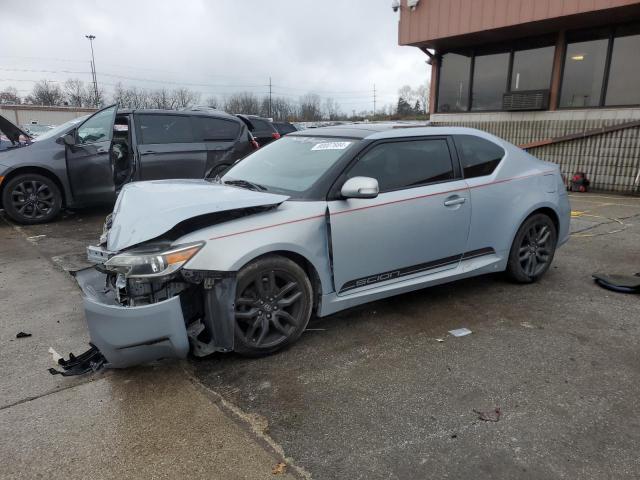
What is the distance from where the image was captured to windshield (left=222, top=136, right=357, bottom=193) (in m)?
3.63

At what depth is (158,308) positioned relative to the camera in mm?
2693

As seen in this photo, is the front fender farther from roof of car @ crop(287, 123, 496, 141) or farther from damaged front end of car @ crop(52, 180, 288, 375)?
roof of car @ crop(287, 123, 496, 141)

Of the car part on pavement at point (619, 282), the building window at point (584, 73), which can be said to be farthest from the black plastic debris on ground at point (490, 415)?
the building window at point (584, 73)

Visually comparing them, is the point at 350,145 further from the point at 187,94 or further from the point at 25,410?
the point at 187,94

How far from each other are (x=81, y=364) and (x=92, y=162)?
534cm

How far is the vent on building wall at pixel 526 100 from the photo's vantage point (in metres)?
11.7

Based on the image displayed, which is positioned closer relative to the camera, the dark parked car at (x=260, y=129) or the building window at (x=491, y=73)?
the dark parked car at (x=260, y=129)

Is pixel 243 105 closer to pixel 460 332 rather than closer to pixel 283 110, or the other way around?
pixel 283 110

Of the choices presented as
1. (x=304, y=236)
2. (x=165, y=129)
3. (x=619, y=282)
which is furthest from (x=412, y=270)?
(x=165, y=129)

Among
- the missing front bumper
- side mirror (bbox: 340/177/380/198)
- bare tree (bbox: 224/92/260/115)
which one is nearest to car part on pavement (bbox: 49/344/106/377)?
the missing front bumper

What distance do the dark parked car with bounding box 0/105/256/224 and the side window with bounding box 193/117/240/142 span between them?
1.01 ft

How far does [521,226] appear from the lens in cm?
452

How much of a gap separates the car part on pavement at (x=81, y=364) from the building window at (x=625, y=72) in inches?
469

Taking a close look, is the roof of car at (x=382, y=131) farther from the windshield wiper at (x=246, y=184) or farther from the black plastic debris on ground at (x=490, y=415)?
the black plastic debris on ground at (x=490, y=415)
